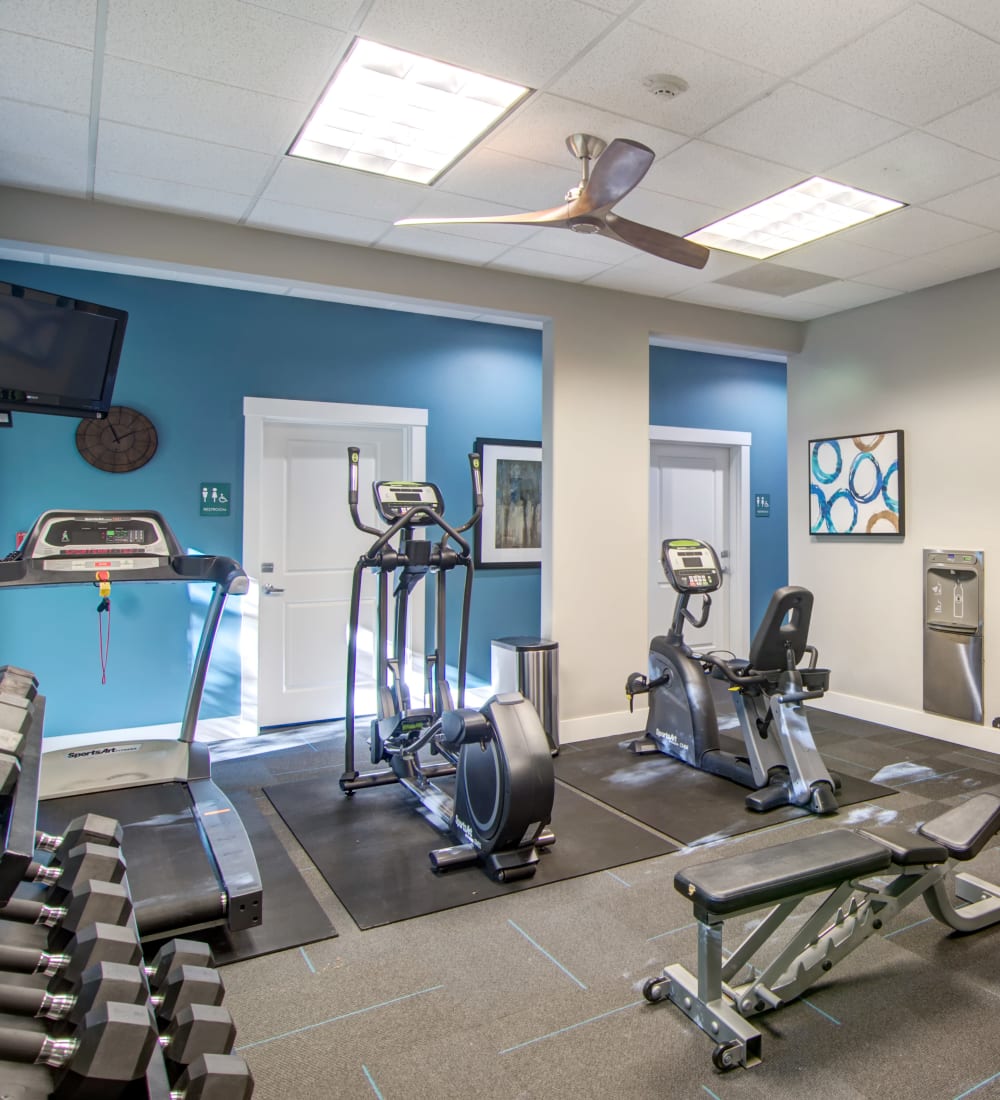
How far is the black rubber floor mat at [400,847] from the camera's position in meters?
2.82

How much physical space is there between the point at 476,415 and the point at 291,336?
→ 4.59 feet

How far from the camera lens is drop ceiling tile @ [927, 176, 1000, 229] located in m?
3.41

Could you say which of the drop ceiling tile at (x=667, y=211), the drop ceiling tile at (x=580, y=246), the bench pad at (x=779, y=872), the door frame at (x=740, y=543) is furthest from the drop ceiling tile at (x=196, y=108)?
the door frame at (x=740, y=543)

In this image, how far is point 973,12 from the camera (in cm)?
222

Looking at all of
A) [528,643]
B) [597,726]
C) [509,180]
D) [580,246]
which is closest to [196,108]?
[509,180]

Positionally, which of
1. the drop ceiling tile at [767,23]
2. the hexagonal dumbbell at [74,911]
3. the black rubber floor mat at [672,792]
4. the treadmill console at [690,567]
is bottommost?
the black rubber floor mat at [672,792]

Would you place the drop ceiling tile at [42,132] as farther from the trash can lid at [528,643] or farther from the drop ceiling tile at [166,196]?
the trash can lid at [528,643]

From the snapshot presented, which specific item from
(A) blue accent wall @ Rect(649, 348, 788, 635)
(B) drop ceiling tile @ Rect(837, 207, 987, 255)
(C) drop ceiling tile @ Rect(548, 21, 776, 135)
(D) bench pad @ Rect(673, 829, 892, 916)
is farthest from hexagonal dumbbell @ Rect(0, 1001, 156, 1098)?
(A) blue accent wall @ Rect(649, 348, 788, 635)

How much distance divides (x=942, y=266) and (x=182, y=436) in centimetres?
462

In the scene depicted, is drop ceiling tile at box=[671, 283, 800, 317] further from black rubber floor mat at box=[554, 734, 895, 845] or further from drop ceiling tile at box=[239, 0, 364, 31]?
drop ceiling tile at box=[239, 0, 364, 31]

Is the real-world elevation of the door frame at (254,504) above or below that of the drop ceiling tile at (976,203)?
below

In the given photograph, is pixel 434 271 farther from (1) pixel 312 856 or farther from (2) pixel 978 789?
(2) pixel 978 789

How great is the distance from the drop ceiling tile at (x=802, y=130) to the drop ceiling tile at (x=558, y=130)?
237mm

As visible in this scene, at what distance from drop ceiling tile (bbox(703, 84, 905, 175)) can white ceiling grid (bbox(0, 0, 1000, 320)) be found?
11 millimetres
